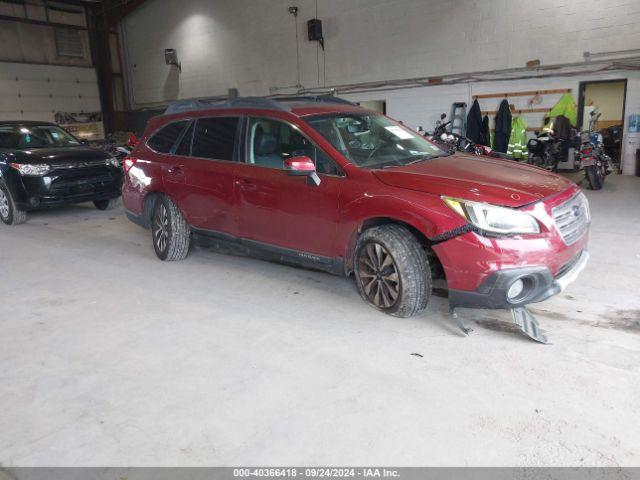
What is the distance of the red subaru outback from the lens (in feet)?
9.32

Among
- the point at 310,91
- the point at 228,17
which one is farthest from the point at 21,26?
the point at 310,91

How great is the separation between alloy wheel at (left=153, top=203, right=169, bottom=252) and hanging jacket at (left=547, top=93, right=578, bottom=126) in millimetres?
8705

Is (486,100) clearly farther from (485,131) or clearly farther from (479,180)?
(479,180)

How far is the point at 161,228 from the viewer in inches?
192

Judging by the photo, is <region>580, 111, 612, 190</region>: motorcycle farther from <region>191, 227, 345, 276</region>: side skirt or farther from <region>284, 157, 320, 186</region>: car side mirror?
<region>284, 157, 320, 186</region>: car side mirror

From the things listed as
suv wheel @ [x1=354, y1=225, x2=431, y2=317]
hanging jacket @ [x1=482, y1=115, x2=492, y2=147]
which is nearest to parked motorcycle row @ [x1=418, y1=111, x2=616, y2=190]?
hanging jacket @ [x1=482, y1=115, x2=492, y2=147]

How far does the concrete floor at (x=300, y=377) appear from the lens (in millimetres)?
2113

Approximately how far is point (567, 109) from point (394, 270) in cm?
881

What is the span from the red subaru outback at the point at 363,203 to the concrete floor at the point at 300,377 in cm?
37

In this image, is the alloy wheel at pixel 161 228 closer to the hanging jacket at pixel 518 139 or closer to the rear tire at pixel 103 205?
the rear tire at pixel 103 205

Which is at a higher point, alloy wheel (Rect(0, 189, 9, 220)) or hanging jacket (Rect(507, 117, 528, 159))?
hanging jacket (Rect(507, 117, 528, 159))

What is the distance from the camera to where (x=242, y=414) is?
2.36 m

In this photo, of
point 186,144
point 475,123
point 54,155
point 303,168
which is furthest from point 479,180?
point 475,123

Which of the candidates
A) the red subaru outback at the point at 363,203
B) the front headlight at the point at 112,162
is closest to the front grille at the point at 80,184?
the front headlight at the point at 112,162
